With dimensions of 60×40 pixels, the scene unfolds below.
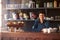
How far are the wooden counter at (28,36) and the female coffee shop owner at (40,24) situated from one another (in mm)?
168

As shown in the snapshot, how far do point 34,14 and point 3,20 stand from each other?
0.68 meters

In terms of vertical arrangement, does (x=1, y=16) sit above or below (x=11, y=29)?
above

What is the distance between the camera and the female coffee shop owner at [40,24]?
356 cm

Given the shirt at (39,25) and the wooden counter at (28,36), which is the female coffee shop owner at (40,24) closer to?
the shirt at (39,25)

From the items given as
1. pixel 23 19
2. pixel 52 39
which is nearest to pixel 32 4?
pixel 23 19

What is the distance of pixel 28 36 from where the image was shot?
344 cm

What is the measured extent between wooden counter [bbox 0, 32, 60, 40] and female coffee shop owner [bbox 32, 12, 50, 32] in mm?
168

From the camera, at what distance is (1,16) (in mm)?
3775

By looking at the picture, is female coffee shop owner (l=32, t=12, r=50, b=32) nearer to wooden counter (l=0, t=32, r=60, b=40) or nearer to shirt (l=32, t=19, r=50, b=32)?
shirt (l=32, t=19, r=50, b=32)

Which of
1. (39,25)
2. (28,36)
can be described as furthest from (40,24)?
(28,36)

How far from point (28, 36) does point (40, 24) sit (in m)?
0.36

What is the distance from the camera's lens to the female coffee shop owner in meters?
3.56

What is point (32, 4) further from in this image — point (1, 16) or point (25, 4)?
point (1, 16)

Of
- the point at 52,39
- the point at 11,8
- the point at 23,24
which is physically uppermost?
the point at 11,8
